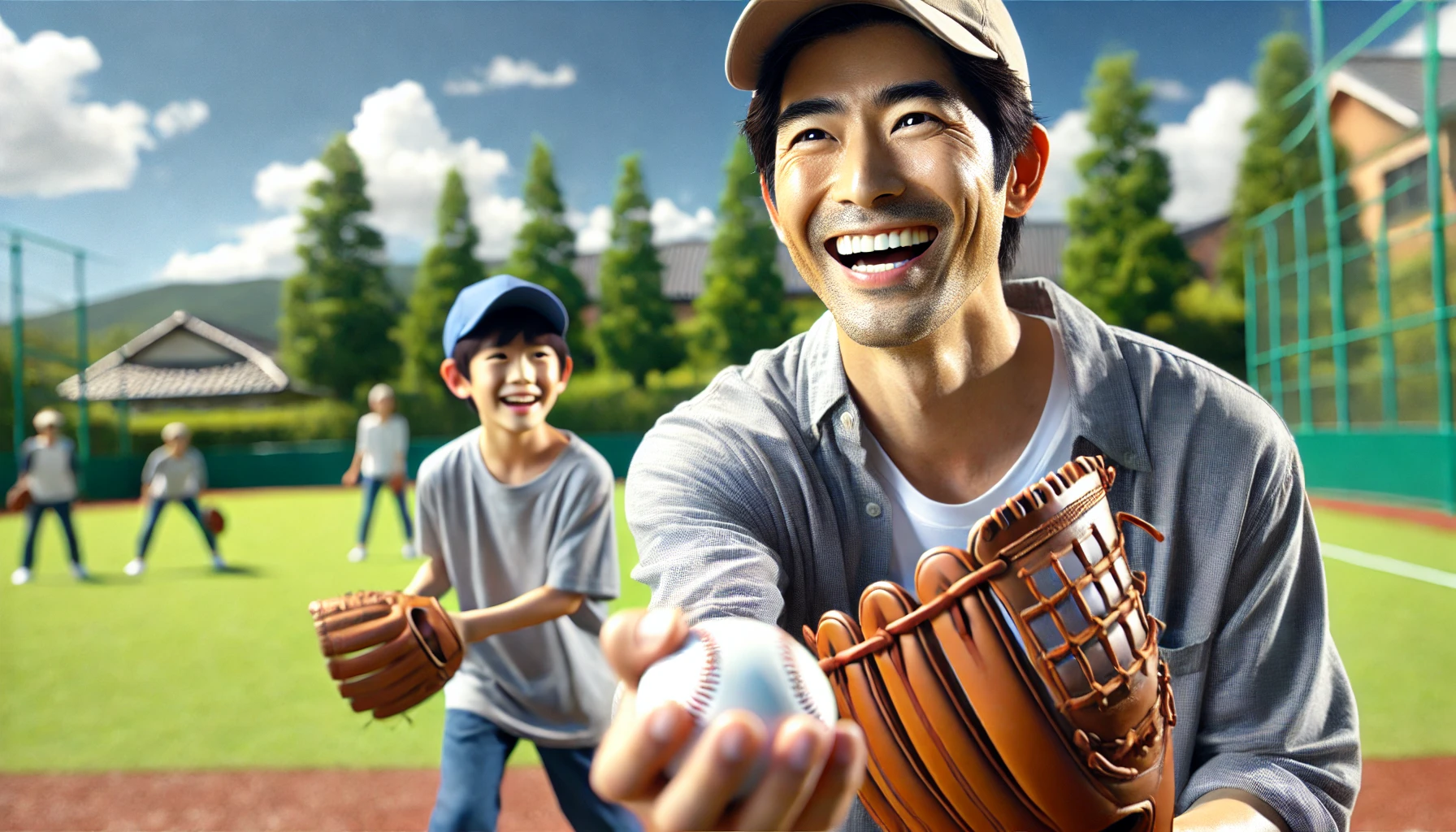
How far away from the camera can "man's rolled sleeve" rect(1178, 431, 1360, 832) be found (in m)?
1.36

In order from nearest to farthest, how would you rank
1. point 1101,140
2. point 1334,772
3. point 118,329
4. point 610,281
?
point 1334,772 < point 1101,140 < point 610,281 < point 118,329

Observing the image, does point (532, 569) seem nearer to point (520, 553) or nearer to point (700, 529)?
point (520, 553)

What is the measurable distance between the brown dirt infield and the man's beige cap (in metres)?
3.31

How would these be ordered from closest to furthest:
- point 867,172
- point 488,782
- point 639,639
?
point 639,639 → point 867,172 → point 488,782

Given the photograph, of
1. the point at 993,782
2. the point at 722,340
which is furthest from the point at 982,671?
the point at 722,340

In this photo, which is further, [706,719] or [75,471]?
[75,471]

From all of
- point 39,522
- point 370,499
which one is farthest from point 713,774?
point 39,522

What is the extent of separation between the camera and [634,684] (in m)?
0.86

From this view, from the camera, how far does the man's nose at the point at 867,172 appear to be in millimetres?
1260

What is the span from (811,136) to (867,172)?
0.35 ft

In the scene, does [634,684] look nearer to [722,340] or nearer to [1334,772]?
[1334,772]

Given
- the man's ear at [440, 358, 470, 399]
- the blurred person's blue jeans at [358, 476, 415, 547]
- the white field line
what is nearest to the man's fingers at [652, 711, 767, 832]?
the man's ear at [440, 358, 470, 399]

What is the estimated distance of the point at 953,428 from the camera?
4.52 ft

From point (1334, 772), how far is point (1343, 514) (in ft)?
36.8
